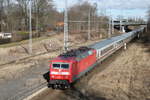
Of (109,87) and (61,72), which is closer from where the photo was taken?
(61,72)

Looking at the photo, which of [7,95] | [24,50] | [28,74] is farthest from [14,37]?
[7,95]

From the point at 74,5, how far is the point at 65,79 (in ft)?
274

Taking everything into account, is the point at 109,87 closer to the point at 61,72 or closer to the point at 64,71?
the point at 64,71

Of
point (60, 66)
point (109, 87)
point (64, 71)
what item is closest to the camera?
point (64, 71)

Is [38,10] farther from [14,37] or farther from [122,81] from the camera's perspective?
[122,81]

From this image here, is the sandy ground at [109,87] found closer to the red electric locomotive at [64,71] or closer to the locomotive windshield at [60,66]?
the red electric locomotive at [64,71]

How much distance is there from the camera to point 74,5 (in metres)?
98.2

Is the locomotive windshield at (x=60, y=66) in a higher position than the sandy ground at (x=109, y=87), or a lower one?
higher

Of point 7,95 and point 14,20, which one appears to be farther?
point 14,20

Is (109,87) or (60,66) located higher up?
(60,66)

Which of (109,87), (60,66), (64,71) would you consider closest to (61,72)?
(64,71)

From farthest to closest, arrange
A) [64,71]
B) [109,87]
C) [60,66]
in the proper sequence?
[109,87] → [60,66] → [64,71]

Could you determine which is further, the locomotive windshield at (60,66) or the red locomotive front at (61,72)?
the locomotive windshield at (60,66)

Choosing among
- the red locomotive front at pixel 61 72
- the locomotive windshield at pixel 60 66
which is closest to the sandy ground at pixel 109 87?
the red locomotive front at pixel 61 72
